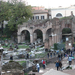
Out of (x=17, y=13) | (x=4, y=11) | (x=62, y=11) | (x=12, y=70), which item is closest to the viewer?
(x=12, y=70)

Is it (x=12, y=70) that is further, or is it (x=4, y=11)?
(x=4, y=11)

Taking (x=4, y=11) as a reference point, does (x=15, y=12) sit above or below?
below

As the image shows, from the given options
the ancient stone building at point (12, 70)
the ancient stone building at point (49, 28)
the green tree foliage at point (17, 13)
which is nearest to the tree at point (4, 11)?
the green tree foliage at point (17, 13)

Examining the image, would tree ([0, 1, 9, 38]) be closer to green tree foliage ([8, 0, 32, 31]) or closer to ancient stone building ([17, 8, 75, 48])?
green tree foliage ([8, 0, 32, 31])


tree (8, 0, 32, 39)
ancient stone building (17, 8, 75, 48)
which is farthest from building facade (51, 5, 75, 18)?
tree (8, 0, 32, 39)

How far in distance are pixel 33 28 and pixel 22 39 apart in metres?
4.30

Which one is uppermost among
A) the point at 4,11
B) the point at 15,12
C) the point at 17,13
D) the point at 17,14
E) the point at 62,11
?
the point at 62,11

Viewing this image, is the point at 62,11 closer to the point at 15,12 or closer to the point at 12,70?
the point at 15,12

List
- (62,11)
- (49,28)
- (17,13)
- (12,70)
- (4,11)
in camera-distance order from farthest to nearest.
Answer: (62,11) → (4,11) → (17,13) → (49,28) → (12,70)

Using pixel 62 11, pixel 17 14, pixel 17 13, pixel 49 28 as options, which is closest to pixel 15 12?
pixel 17 13

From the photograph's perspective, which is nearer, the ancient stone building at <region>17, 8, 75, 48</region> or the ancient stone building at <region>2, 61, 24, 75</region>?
the ancient stone building at <region>2, 61, 24, 75</region>

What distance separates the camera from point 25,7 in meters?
46.3

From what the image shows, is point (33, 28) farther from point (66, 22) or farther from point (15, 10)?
point (66, 22)

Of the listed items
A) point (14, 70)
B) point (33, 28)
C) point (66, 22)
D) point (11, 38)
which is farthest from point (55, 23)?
point (14, 70)
